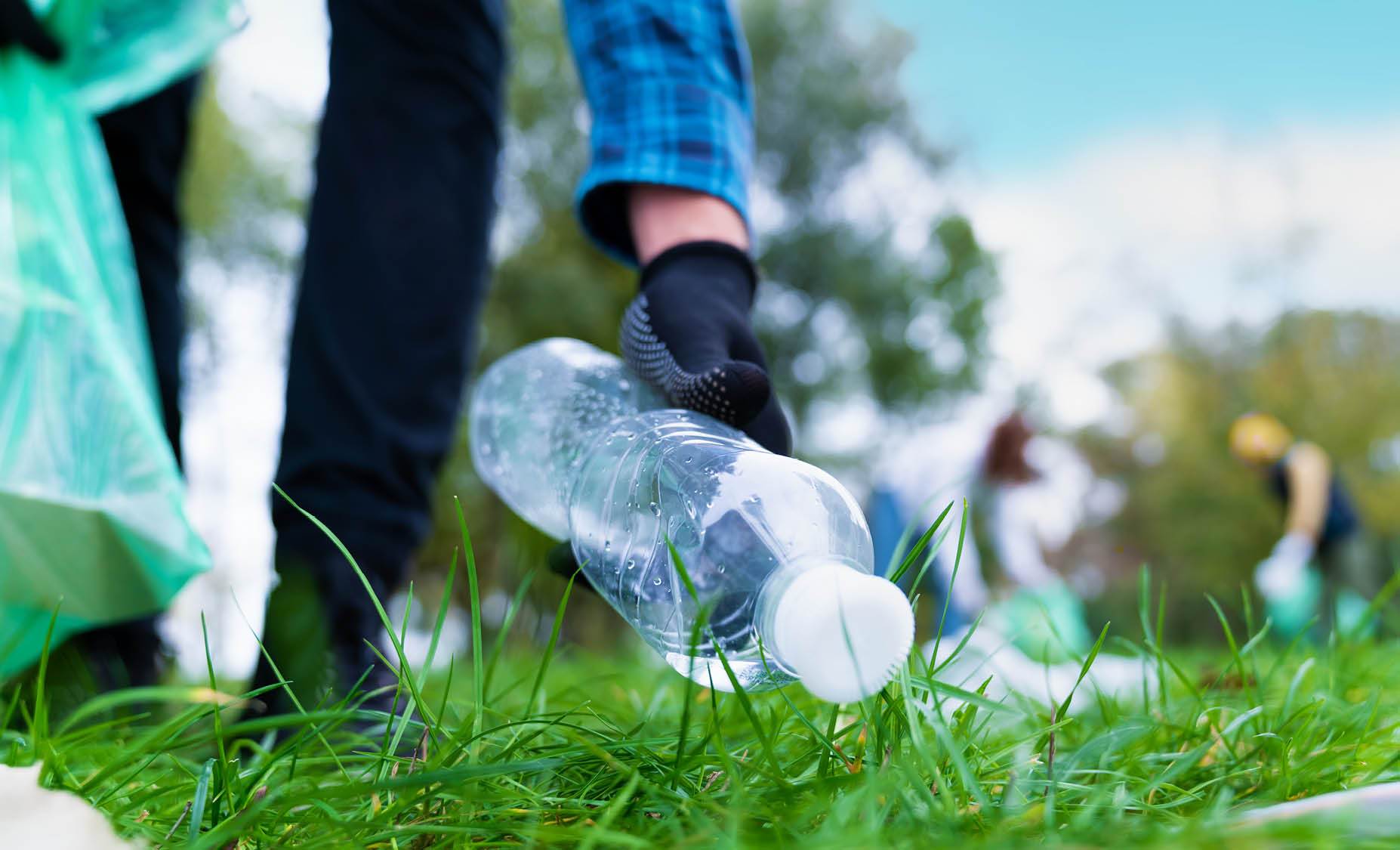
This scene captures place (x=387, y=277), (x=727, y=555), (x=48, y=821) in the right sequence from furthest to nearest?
(x=387, y=277)
(x=727, y=555)
(x=48, y=821)

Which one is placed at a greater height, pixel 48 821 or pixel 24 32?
pixel 24 32

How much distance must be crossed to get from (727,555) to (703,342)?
29 centimetres

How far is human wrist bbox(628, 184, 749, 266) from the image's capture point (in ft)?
4.40

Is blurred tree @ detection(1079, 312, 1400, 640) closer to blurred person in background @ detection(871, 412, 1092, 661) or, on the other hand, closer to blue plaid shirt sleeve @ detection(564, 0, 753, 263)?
blurred person in background @ detection(871, 412, 1092, 661)

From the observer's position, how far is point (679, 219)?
1.35m

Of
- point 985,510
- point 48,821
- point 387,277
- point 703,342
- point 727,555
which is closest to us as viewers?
point 48,821

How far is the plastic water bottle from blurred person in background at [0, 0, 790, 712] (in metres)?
0.13

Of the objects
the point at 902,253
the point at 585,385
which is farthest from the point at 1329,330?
the point at 585,385

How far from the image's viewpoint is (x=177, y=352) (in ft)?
6.55

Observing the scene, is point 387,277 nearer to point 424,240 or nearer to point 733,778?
point 424,240

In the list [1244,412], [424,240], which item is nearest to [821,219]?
[1244,412]

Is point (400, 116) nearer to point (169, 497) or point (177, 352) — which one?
point (169, 497)

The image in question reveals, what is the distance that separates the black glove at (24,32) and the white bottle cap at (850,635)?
57.8 inches

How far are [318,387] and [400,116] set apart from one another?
1.53 feet
